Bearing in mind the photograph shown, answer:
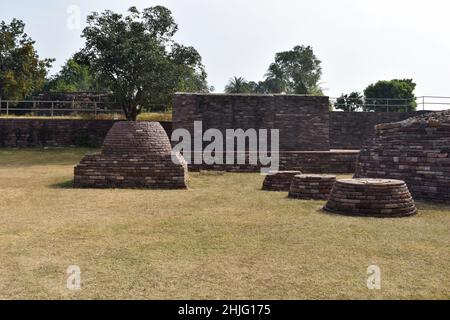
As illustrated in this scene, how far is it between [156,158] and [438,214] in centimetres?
517

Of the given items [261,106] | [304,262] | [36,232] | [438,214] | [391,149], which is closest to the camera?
[304,262]

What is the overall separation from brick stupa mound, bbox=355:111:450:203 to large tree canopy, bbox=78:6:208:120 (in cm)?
965

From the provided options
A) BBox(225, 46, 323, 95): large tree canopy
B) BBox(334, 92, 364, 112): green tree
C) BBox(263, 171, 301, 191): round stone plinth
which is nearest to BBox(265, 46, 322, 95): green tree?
BBox(225, 46, 323, 95): large tree canopy

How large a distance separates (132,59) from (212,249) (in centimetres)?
1315

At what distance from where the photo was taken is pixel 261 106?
46.8ft

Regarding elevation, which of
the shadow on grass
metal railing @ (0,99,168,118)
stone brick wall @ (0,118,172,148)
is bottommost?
the shadow on grass

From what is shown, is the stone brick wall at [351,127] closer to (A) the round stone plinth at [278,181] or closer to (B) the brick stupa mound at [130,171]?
(A) the round stone plinth at [278,181]

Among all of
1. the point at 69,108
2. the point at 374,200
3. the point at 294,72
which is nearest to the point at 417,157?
the point at 374,200

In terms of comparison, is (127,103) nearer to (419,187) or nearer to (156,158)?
(156,158)

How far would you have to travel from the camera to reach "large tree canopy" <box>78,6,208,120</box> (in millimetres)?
15784

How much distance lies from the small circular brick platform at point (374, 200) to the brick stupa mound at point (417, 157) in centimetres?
138

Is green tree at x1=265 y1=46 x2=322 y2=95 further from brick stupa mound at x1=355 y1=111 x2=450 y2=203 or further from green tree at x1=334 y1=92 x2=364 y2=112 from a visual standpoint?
brick stupa mound at x1=355 y1=111 x2=450 y2=203
